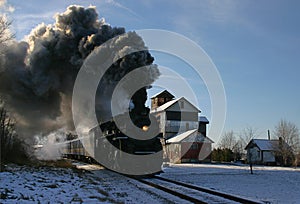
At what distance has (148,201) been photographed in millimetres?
10992

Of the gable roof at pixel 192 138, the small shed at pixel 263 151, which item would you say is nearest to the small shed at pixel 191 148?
the gable roof at pixel 192 138

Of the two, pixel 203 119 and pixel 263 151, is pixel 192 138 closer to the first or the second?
pixel 203 119

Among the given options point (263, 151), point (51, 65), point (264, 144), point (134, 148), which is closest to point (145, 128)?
point (134, 148)

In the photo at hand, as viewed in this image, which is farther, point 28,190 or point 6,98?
point 6,98

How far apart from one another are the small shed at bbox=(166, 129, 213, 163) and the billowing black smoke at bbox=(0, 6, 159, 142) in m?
24.5

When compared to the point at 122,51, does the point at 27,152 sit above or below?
below

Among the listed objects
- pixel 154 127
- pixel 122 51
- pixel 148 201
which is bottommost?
pixel 148 201

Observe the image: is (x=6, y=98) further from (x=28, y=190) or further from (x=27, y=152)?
(x=28, y=190)

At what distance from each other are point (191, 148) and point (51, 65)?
28700 mm

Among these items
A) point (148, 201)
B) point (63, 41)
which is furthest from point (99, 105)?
point (148, 201)

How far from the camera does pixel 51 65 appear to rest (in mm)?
25000

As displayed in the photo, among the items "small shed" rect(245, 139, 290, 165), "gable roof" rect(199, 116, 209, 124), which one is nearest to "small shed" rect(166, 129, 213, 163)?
"small shed" rect(245, 139, 290, 165)

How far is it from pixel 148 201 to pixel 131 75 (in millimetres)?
11827

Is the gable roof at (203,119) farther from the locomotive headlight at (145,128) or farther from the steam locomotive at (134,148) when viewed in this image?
the locomotive headlight at (145,128)
